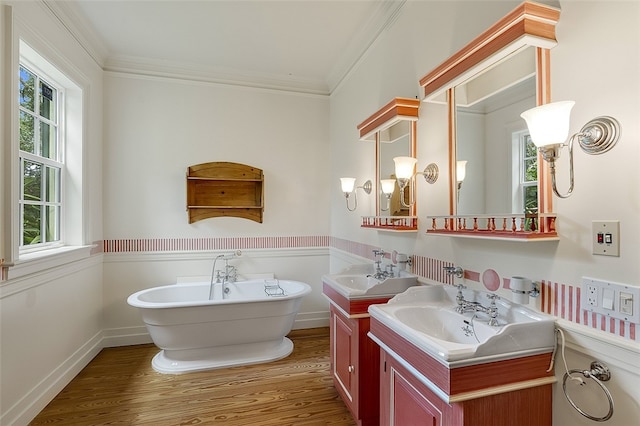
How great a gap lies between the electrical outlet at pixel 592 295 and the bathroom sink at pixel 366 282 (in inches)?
39.5

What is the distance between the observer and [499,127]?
1.42 m

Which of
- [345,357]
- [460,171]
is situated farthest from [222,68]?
[345,357]

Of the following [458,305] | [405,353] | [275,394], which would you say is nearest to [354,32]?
[458,305]

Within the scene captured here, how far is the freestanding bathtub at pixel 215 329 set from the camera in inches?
103

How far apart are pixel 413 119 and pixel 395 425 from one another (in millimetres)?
1722

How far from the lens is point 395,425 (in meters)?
1.43

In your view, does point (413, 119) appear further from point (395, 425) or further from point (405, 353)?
point (395, 425)

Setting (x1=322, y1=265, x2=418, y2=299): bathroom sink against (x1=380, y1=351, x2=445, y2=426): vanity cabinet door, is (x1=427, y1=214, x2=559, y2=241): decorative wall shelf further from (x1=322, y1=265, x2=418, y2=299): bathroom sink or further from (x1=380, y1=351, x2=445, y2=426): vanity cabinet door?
(x1=380, y1=351, x2=445, y2=426): vanity cabinet door

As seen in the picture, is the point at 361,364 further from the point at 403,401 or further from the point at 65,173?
the point at 65,173

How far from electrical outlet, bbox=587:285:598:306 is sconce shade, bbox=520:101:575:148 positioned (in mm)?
510

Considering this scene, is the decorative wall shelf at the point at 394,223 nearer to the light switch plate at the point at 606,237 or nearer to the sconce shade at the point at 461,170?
the sconce shade at the point at 461,170

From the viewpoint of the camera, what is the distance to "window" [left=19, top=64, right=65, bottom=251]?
220 cm

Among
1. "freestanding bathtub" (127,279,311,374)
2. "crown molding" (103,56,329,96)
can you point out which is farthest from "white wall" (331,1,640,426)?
"crown molding" (103,56,329,96)

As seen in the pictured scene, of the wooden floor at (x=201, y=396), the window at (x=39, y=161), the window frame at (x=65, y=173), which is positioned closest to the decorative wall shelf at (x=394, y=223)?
the wooden floor at (x=201, y=396)
